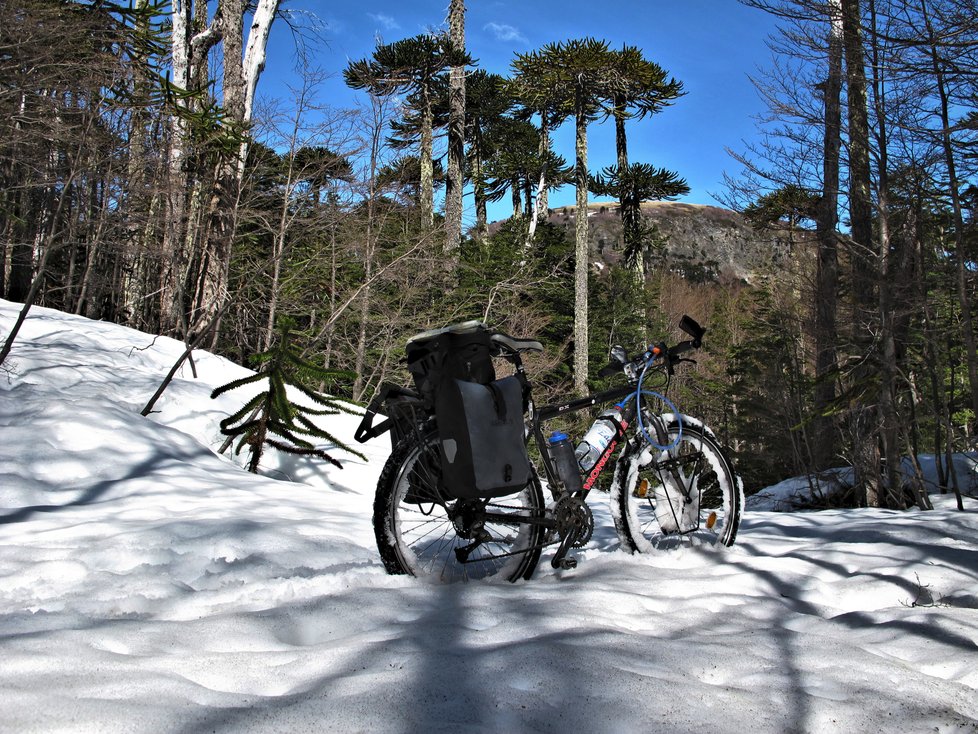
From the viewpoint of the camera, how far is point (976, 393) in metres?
6.12

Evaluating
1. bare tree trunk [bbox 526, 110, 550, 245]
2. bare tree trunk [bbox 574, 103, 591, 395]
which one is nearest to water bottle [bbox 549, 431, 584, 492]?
bare tree trunk [bbox 574, 103, 591, 395]

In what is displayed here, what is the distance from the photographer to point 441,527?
11.4 ft

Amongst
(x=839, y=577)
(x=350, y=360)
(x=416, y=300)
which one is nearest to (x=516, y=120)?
(x=416, y=300)

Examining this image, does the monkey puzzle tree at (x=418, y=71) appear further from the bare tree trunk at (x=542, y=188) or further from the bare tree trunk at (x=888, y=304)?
the bare tree trunk at (x=888, y=304)

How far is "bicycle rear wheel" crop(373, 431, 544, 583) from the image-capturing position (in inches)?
113

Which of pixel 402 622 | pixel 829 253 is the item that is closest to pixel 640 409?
pixel 402 622

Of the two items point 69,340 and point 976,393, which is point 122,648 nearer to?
point 976,393

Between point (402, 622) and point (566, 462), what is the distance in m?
1.28

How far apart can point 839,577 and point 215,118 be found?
11.4m

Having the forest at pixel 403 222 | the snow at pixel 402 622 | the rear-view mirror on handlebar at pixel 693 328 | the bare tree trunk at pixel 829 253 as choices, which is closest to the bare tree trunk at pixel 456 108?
the forest at pixel 403 222

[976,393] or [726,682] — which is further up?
[976,393]

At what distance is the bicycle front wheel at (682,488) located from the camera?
3.62 m

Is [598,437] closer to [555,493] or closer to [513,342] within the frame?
[555,493]

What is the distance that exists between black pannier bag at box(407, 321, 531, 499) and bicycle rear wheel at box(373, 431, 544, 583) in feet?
0.40
